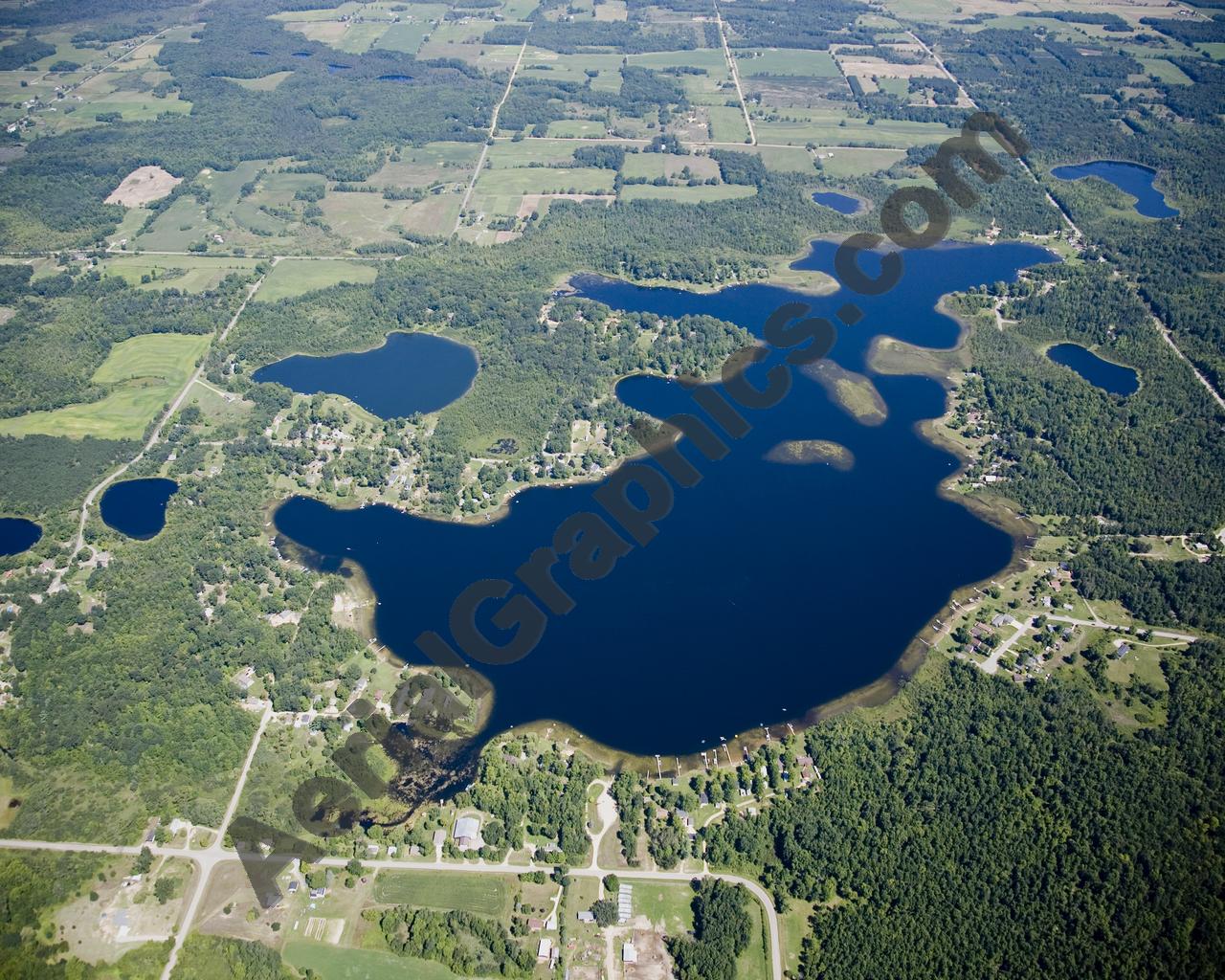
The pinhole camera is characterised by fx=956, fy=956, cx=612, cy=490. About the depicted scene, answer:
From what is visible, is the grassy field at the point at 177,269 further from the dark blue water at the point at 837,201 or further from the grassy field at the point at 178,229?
the dark blue water at the point at 837,201

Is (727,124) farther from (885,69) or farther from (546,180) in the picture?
(885,69)

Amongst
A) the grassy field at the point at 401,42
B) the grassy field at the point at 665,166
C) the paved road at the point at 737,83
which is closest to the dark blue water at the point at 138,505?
the grassy field at the point at 665,166

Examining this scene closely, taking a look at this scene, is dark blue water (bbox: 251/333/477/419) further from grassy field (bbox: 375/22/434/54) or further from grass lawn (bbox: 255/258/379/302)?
grassy field (bbox: 375/22/434/54)

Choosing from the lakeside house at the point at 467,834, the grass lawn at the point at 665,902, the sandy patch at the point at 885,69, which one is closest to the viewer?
the grass lawn at the point at 665,902

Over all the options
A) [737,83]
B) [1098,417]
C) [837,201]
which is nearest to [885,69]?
[737,83]

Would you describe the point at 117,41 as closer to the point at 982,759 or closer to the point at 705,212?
the point at 705,212

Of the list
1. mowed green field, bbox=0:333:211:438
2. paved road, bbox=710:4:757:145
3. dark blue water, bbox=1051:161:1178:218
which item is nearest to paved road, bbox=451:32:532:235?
paved road, bbox=710:4:757:145

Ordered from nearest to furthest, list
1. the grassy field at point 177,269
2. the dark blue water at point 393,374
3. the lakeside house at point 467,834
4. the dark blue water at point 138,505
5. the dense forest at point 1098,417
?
the lakeside house at point 467,834 → the dark blue water at point 138,505 → the dense forest at point 1098,417 → the dark blue water at point 393,374 → the grassy field at point 177,269
